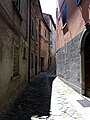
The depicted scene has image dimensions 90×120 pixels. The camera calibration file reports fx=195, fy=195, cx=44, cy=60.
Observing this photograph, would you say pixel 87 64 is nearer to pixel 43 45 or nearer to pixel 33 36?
pixel 33 36

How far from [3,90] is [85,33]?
4.16 meters

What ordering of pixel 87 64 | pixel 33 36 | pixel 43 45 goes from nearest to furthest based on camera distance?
pixel 87 64
pixel 33 36
pixel 43 45

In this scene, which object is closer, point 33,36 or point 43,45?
point 33,36

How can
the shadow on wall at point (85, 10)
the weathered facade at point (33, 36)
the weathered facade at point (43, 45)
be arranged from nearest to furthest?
1. the shadow on wall at point (85, 10)
2. the weathered facade at point (33, 36)
3. the weathered facade at point (43, 45)

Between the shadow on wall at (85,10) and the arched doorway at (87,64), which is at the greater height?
the shadow on wall at (85,10)

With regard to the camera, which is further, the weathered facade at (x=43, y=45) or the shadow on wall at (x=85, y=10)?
the weathered facade at (x=43, y=45)

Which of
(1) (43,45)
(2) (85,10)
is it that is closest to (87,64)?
(2) (85,10)

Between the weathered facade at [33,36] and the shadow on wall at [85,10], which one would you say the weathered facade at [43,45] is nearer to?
the weathered facade at [33,36]

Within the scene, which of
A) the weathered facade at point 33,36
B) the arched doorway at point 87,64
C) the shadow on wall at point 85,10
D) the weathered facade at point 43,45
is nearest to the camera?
the shadow on wall at point 85,10

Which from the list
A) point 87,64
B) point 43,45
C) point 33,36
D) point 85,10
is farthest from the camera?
point 43,45

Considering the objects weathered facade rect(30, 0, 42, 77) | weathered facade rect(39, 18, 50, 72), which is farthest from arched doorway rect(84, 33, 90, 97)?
weathered facade rect(39, 18, 50, 72)

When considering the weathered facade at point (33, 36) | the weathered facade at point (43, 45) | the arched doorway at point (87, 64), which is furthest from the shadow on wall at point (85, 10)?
the weathered facade at point (43, 45)

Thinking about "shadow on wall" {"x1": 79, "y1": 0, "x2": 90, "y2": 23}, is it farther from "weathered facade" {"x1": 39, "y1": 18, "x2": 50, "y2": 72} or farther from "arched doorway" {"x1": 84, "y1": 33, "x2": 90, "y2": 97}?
"weathered facade" {"x1": 39, "y1": 18, "x2": 50, "y2": 72}

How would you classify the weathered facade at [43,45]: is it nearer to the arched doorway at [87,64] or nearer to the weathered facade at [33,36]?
the weathered facade at [33,36]
